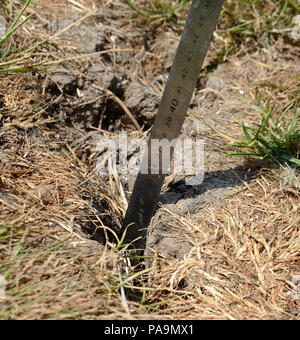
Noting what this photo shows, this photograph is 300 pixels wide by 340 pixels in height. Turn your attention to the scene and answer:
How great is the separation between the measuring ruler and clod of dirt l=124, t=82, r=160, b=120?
0.76 meters

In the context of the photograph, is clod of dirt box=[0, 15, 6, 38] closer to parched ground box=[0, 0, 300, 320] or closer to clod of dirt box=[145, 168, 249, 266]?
parched ground box=[0, 0, 300, 320]

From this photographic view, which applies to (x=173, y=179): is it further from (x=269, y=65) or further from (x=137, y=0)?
(x=137, y=0)

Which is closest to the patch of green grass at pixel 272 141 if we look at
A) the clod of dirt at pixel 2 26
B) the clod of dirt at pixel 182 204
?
the clod of dirt at pixel 182 204

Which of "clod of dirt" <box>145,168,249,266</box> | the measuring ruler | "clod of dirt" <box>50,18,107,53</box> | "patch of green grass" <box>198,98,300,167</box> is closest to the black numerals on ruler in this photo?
the measuring ruler

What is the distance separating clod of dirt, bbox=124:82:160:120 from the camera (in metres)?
2.71

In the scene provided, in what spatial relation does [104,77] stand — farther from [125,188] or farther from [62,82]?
[125,188]

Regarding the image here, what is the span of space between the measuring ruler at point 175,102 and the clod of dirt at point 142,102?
76 centimetres

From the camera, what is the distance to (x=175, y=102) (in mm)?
1852

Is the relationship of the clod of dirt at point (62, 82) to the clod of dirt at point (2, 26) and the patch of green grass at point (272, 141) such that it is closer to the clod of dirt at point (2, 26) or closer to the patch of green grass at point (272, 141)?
the clod of dirt at point (2, 26)

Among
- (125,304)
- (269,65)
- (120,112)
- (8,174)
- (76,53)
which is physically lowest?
(125,304)

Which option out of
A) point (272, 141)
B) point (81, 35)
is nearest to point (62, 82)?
point (81, 35)
